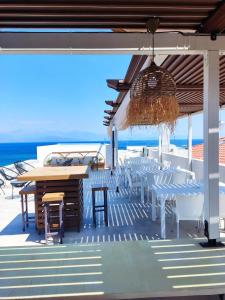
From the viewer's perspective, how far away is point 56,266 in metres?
2.49

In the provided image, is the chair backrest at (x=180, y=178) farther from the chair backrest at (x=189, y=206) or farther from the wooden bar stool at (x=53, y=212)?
the wooden bar stool at (x=53, y=212)

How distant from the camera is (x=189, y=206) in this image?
408cm

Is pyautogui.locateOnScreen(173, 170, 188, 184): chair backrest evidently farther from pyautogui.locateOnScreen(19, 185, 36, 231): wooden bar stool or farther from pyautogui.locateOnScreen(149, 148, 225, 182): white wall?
pyautogui.locateOnScreen(19, 185, 36, 231): wooden bar stool

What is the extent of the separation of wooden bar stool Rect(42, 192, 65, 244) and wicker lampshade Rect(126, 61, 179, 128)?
2.27m

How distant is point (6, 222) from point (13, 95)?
41195mm

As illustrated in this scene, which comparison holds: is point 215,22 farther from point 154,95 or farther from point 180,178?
point 180,178

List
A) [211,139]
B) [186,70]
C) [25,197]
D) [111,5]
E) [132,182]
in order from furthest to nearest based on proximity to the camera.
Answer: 1. [132,182]
2. [25,197]
3. [186,70]
4. [211,139]
5. [111,5]

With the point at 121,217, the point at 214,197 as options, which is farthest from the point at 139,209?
the point at 214,197

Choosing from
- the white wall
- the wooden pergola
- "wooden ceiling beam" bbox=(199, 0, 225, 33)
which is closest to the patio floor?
the white wall

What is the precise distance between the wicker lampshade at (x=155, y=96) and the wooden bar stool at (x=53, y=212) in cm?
227

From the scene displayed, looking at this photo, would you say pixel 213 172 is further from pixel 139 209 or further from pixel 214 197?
pixel 139 209

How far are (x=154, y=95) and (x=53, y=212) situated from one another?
3211 mm

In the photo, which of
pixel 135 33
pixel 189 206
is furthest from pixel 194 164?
pixel 135 33

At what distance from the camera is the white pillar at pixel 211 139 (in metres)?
2.81
